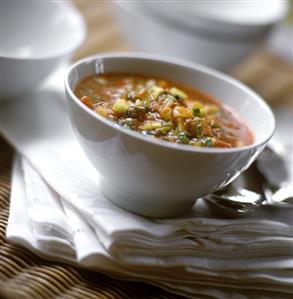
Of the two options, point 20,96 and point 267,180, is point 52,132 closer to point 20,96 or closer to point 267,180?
point 20,96

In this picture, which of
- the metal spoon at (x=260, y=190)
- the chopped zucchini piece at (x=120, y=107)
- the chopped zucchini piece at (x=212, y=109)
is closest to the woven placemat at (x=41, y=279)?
the metal spoon at (x=260, y=190)

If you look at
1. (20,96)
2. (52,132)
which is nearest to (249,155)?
(52,132)

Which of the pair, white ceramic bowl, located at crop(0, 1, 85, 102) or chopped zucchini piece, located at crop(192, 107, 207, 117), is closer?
chopped zucchini piece, located at crop(192, 107, 207, 117)

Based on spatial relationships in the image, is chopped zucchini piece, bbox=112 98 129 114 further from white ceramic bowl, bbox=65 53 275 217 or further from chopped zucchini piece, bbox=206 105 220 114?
chopped zucchini piece, bbox=206 105 220 114

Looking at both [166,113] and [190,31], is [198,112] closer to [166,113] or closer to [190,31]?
[166,113]

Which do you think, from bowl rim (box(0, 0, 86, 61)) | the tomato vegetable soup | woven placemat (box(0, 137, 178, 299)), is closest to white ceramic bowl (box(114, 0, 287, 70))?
bowl rim (box(0, 0, 86, 61))

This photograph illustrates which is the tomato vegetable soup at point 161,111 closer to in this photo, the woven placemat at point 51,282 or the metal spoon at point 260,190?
the metal spoon at point 260,190
